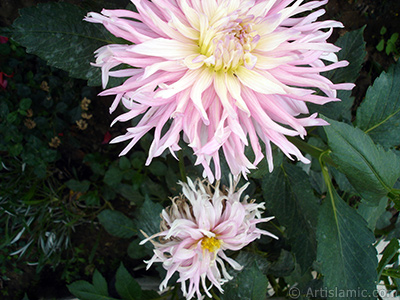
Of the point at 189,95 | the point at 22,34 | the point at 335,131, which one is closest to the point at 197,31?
the point at 189,95

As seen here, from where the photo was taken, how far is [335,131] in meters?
0.56

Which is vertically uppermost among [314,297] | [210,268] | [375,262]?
[375,262]

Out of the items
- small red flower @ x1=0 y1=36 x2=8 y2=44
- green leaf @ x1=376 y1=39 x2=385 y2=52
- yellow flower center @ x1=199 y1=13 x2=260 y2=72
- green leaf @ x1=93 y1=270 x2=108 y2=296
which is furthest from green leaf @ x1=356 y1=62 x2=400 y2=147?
small red flower @ x1=0 y1=36 x2=8 y2=44

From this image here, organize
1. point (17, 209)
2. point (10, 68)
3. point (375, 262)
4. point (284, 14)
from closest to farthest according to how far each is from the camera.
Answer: point (284, 14)
point (375, 262)
point (10, 68)
point (17, 209)

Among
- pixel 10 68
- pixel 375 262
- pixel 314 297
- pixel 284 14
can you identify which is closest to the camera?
pixel 284 14

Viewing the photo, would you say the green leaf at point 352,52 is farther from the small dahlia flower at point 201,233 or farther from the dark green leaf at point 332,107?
the small dahlia flower at point 201,233

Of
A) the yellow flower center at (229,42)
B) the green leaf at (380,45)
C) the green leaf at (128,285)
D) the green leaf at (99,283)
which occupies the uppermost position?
the green leaf at (380,45)

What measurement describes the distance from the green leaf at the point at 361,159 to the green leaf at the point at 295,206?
8.6 inches

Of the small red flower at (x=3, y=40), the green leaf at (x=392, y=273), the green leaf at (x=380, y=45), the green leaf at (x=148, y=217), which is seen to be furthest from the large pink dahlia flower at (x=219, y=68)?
the green leaf at (x=380, y=45)

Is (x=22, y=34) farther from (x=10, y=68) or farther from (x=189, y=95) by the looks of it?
(x=10, y=68)

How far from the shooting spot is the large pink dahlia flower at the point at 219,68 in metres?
0.47

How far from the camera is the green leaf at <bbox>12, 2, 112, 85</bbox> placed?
2.22 ft

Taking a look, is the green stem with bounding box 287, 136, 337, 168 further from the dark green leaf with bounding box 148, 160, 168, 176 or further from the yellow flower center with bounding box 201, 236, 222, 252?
the dark green leaf with bounding box 148, 160, 168, 176

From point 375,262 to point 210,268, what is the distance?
1.15 ft
